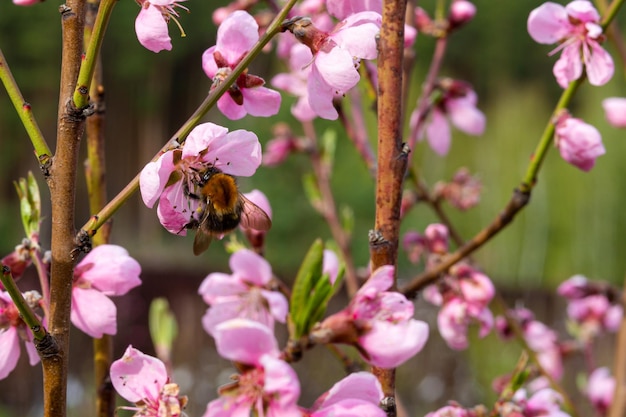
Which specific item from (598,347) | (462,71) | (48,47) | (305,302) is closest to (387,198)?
(305,302)

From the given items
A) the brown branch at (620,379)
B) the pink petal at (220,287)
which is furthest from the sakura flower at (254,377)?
the brown branch at (620,379)

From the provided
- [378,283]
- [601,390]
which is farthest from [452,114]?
[378,283]

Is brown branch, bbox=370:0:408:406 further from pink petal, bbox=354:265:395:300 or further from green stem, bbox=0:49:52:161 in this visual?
green stem, bbox=0:49:52:161

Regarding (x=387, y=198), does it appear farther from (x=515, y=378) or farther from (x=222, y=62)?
(x=515, y=378)

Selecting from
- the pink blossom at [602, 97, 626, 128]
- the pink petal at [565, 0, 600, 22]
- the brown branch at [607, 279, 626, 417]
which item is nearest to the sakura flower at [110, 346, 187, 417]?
the pink petal at [565, 0, 600, 22]

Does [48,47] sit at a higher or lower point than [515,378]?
lower

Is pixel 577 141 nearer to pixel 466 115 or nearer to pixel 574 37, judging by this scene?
pixel 574 37

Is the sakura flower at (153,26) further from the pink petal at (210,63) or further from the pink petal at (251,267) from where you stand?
the pink petal at (251,267)

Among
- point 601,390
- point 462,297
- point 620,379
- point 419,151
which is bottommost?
point 419,151
